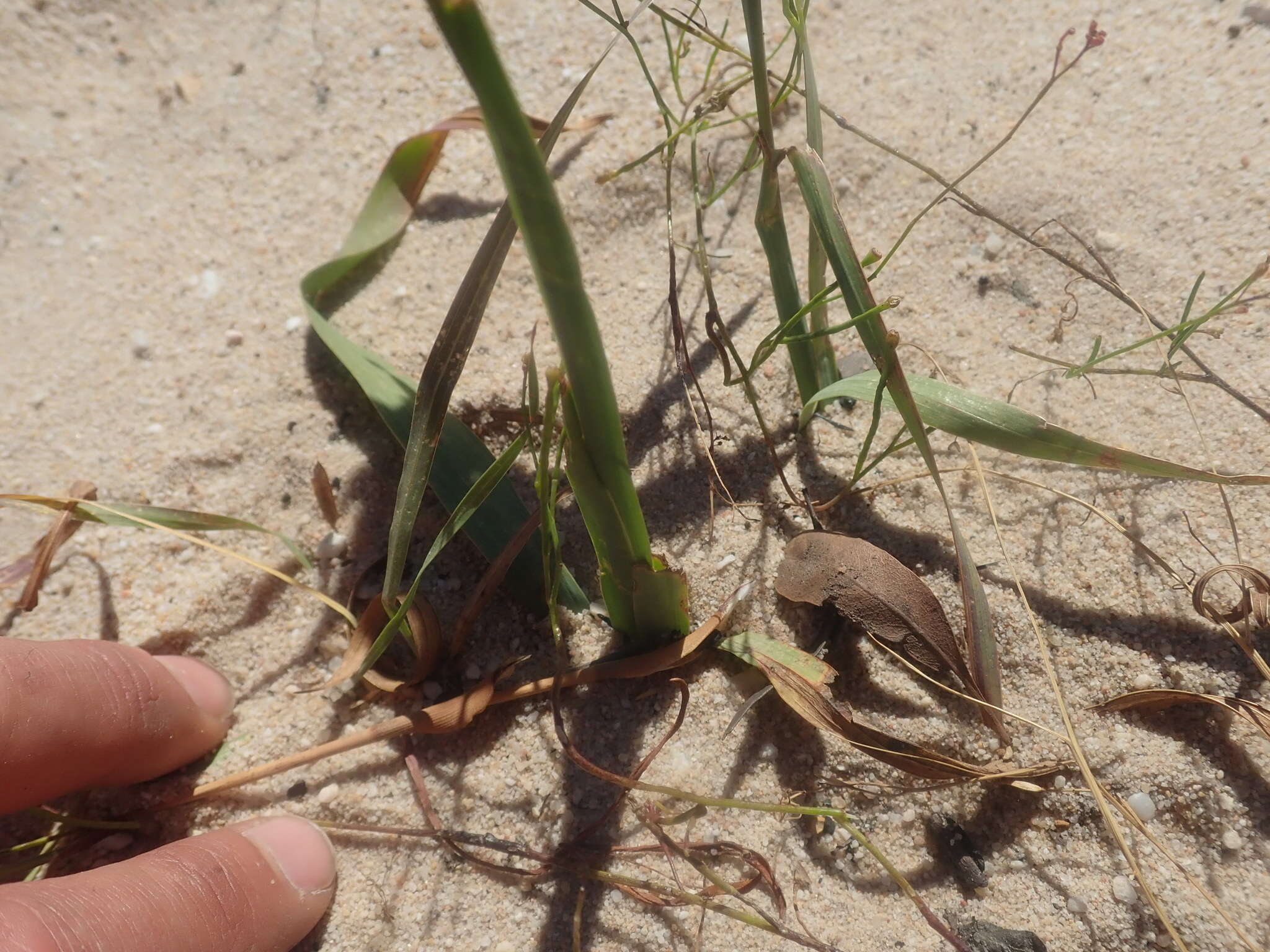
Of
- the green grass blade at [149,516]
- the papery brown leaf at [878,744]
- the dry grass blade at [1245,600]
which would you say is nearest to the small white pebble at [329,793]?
the green grass blade at [149,516]

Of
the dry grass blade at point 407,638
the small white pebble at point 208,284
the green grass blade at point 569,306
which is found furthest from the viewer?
the small white pebble at point 208,284

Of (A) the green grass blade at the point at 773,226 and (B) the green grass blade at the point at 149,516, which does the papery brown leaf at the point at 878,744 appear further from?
(B) the green grass blade at the point at 149,516

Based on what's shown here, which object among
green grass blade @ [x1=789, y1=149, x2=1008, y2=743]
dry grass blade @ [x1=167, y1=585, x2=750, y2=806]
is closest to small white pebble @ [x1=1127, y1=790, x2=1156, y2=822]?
green grass blade @ [x1=789, y1=149, x2=1008, y2=743]

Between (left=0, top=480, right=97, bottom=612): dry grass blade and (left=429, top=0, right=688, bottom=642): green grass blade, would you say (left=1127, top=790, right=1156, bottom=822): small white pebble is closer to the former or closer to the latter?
(left=429, top=0, right=688, bottom=642): green grass blade

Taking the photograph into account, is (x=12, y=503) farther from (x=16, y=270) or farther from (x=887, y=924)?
(x=887, y=924)

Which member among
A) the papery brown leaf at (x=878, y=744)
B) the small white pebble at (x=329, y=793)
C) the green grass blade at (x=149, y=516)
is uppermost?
the papery brown leaf at (x=878, y=744)

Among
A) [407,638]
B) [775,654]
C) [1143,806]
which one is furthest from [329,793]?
[1143,806]

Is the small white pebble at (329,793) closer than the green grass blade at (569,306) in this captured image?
No
